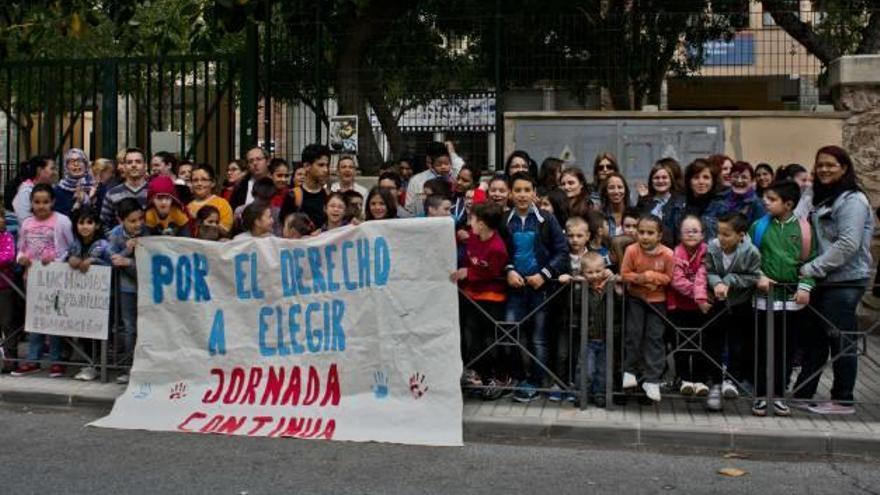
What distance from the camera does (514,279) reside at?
7570mm

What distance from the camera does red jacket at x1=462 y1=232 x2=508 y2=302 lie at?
7680mm

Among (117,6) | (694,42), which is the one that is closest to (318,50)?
(117,6)

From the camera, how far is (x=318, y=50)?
12.8 meters

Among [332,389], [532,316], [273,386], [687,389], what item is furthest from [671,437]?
[273,386]

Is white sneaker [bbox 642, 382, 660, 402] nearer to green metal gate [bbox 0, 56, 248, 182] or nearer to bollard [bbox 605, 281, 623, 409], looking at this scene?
bollard [bbox 605, 281, 623, 409]

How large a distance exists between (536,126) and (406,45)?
2160 millimetres

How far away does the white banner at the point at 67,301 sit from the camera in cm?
844

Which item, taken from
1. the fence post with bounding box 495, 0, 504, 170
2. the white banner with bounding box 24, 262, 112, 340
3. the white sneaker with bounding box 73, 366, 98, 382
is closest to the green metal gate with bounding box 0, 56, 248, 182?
the fence post with bounding box 495, 0, 504, 170

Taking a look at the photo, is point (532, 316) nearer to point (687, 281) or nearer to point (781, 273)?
point (687, 281)

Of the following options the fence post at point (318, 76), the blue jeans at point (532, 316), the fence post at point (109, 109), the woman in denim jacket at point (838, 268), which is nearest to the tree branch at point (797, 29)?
the fence post at point (318, 76)

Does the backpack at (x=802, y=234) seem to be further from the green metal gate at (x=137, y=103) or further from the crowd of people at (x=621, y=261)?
the green metal gate at (x=137, y=103)

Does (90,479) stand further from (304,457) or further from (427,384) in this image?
(427,384)

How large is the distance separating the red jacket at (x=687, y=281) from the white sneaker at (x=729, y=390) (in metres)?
0.63

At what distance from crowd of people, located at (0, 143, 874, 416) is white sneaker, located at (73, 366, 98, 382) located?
0.02 metres
